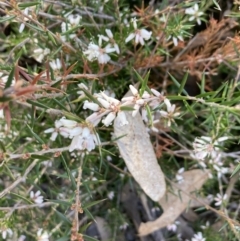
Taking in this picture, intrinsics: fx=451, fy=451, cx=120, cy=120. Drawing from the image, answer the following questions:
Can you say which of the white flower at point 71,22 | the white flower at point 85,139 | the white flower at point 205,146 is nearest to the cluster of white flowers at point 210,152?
the white flower at point 205,146

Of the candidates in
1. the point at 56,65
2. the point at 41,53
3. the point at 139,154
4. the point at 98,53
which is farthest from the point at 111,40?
the point at 139,154

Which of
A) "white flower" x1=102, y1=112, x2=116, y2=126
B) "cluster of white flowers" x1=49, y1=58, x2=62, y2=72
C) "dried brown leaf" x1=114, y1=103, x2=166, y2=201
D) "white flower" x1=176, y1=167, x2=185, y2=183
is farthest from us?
"white flower" x1=176, y1=167, x2=185, y2=183

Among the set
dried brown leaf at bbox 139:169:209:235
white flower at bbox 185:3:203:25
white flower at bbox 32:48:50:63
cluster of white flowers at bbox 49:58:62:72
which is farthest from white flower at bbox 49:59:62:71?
dried brown leaf at bbox 139:169:209:235

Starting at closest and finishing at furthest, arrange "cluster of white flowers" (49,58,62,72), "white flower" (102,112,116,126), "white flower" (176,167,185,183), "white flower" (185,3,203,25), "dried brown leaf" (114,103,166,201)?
"white flower" (102,112,116,126)
"dried brown leaf" (114,103,166,201)
"cluster of white flowers" (49,58,62,72)
"white flower" (185,3,203,25)
"white flower" (176,167,185,183)

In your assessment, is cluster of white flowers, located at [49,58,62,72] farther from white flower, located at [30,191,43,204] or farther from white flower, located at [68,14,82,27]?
white flower, located at [30,191,43,204]

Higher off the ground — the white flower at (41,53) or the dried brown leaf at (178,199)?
the white flower at (41,53)

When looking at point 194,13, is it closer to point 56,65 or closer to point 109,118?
point 56,65

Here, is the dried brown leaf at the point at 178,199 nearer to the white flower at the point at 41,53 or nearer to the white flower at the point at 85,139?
the white flower at the point at 41,53

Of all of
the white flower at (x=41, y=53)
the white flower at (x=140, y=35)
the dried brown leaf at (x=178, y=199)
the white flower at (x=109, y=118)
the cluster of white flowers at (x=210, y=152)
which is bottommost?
the dried brown leaf at (x=178, y=199)
